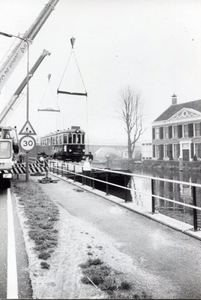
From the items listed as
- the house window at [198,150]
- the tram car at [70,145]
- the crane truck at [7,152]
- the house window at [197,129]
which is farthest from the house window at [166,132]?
the crane truck at [7,152]

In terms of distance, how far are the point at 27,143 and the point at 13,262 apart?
783cm

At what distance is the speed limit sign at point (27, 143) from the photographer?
34.6ft

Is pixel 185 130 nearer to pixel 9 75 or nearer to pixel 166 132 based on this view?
pixel 166 132

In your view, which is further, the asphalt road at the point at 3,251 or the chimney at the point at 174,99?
the chimney at the point at 174,99

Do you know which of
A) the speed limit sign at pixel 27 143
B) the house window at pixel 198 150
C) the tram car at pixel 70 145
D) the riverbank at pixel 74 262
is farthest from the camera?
the house window at pixel 198 150

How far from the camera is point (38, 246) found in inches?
147

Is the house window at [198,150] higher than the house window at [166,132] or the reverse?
the reverse

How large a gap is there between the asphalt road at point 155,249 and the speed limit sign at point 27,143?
496 centimetres

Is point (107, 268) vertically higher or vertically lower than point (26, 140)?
lower

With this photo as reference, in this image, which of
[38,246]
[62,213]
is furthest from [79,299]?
[62,213]

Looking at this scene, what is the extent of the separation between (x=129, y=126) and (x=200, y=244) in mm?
39671

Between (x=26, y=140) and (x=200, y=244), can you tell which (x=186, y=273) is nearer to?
(x=200, y=244)

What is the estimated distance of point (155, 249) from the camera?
3682 millimetres

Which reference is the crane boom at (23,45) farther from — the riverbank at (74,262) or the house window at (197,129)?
the house window at (197,129)
